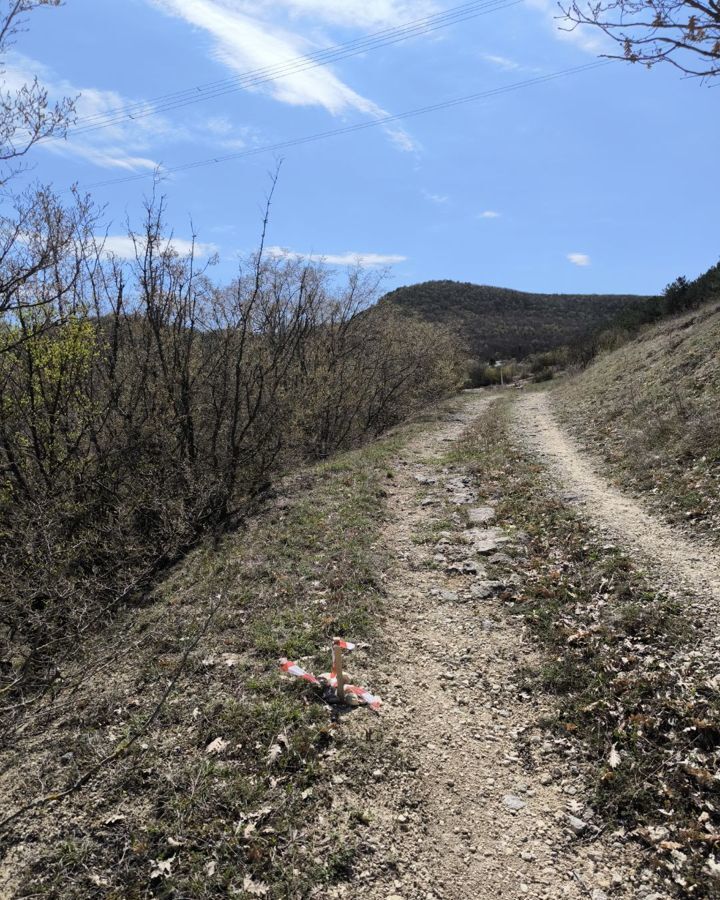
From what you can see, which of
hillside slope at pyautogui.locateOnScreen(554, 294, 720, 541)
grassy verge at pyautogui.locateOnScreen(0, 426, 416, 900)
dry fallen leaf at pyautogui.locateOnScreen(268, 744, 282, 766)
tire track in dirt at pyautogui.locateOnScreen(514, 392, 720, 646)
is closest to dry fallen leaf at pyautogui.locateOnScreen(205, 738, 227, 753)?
grassy verge at pyautogui.locateOnScreen(0, 426, 416, 900)

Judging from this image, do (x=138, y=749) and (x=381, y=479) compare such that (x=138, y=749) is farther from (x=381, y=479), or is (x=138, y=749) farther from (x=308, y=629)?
(x=381, y=479)

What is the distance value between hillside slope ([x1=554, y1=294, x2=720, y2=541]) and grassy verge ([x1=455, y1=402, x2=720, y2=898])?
171 centimetres

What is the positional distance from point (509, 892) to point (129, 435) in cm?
1038

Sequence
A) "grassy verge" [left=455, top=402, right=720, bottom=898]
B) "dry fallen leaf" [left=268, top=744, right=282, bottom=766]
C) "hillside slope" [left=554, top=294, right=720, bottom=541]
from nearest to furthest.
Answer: "grassy verge" [left=455, top=402, right=720, bottom=898] < "dry fallen leaf" [left=268, top=744, right=282, bottom=766] < "hillside slope" [left=554, top=294, right=720, bottom=541]

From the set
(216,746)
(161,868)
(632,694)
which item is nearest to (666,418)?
(632,694)

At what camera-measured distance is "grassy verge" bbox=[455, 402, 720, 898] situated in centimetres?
347

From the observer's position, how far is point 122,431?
454 inches

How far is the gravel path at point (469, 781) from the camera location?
3.37m

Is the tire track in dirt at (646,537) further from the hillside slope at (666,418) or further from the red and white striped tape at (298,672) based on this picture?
the red and white striped tape at (298,672)

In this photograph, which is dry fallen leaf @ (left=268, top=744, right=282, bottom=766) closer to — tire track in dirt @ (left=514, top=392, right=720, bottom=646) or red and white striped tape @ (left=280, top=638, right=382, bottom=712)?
red and white striped tape @ (left=280, top=638, right=382, bottom=712)

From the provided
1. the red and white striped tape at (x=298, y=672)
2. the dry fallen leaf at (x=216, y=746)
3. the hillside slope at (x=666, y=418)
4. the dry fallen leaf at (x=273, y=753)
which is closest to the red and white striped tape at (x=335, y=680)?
the red and white striped tape at (x=298, y=672)

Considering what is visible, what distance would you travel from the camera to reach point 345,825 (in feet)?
12.1

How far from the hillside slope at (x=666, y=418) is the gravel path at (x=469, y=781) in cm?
351

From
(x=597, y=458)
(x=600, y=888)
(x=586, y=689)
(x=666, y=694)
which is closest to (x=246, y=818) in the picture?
(x=600, y=888)
